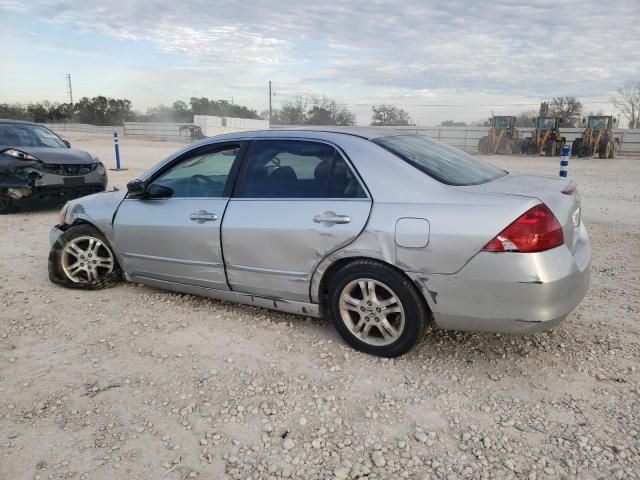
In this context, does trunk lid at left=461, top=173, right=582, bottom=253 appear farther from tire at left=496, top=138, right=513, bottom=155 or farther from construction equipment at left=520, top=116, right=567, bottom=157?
tire at left=496, top=138, right=513, bottom=155

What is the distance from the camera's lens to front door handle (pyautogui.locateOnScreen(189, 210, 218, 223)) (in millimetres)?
3787

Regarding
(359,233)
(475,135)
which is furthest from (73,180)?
(475,135)

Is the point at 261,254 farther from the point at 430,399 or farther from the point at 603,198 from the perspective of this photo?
the point at 603,198

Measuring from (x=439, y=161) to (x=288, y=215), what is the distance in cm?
113

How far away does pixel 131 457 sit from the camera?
2.41m

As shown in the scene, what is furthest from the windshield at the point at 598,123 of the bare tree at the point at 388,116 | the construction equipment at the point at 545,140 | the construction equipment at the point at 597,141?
the bare tree at the point at 388,116

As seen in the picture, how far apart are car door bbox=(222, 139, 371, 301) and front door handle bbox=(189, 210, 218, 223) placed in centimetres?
12

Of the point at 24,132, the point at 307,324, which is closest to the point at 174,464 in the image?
the point at 307,324

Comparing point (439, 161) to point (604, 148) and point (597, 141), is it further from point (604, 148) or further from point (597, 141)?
point (597, 141)

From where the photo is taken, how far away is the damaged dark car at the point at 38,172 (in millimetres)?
7766

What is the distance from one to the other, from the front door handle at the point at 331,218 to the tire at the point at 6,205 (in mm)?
6716

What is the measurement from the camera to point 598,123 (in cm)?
2681

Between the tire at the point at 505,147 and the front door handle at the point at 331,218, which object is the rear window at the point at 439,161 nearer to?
the front door handle at the point at 331,218

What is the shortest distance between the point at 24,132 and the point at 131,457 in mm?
8075
